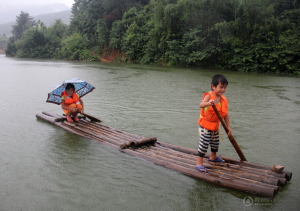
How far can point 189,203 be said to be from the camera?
9.12 ft

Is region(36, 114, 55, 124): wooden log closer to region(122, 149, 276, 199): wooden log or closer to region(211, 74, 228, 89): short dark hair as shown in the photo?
region(122, 149, 276, 199): wooden log

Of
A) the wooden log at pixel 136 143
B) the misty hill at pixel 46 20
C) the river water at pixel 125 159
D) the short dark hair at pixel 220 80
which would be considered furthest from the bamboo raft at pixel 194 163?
the misty hill at pixel 46 20

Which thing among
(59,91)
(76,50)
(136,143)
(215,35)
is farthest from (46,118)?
(76,50)

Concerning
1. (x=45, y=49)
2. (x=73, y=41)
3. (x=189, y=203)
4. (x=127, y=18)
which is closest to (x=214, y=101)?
(x=189, y=203)

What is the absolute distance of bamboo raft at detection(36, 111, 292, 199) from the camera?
287 cm

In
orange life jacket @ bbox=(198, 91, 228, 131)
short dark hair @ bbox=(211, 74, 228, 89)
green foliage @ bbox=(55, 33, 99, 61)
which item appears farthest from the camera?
green foliage @ bbox=(55, 33, 99, 61)

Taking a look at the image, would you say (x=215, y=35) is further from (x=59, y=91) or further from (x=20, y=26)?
(x=20, y=26)

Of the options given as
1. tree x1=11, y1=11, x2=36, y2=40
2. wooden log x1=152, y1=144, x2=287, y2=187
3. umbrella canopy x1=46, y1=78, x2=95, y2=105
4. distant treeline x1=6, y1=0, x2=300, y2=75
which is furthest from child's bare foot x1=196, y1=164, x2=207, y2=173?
tree x1=11, y1=11, x2=36, y2=40

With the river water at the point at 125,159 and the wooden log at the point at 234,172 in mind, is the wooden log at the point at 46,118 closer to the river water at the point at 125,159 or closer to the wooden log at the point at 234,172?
the river water at the point at 125,159

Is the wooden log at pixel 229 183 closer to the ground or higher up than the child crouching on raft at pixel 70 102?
closer to the ground

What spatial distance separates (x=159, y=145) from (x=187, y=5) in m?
22.1

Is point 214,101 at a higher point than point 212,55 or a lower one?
lower

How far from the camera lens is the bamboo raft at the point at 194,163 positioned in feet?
9.41

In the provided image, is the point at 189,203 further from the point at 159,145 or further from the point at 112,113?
the point at 112,113
